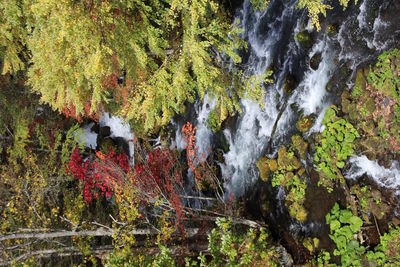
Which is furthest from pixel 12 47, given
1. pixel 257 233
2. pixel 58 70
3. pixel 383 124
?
pixel 383 124

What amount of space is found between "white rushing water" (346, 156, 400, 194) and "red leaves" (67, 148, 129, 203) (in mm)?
6967

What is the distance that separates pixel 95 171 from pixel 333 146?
8.12 m

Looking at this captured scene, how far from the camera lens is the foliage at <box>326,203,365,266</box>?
6359 millimetres

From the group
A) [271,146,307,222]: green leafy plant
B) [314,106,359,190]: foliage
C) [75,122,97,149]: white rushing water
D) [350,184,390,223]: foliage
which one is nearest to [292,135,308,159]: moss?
[271,146,307,222]: green leafy plant

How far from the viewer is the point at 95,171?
11859 mm

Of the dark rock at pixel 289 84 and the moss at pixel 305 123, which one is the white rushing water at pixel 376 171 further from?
the dark rock at pixel 289 84

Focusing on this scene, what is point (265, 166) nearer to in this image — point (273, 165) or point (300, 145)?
point (273, 165)

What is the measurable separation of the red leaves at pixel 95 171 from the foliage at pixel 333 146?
6.36 metres

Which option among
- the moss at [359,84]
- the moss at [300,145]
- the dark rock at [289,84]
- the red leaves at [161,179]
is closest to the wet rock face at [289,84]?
the dark rock at [289,84]

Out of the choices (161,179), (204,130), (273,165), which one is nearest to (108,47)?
(273,165)

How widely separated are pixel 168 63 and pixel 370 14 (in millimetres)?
4062

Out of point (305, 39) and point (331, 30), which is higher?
point (305, 39)

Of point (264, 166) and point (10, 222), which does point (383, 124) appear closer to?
point (264, 166)

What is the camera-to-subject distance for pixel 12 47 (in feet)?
21.7
